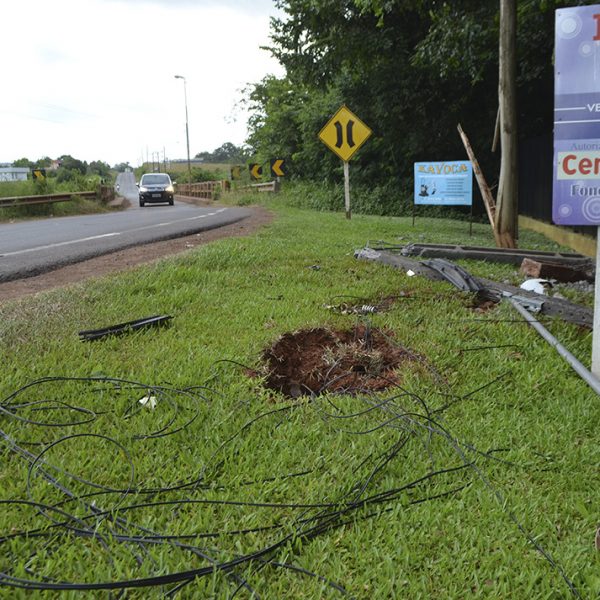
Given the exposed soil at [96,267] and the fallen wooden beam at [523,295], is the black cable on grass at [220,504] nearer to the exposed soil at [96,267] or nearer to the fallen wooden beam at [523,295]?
the fallen wooden beam at [523,295]

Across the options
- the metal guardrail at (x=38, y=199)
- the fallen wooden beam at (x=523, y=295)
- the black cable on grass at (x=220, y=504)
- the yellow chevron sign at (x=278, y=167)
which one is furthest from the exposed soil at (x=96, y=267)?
the yellow chevron sign at (x=278, y=167)

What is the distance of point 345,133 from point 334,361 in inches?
429

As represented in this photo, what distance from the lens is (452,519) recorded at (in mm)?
2049

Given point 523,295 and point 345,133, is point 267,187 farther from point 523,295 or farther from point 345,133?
point 523,295

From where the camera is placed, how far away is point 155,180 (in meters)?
28.8

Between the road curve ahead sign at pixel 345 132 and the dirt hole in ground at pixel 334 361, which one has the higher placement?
the road curve ahead sign at pixel 345 132

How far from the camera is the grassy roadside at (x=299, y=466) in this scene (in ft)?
5.92

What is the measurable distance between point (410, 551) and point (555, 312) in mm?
3105

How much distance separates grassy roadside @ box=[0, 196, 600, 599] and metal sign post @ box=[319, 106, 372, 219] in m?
10.1

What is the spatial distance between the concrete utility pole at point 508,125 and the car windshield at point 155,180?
74.2ft

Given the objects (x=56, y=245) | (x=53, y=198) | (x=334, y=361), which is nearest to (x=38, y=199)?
(x=53, y=198)

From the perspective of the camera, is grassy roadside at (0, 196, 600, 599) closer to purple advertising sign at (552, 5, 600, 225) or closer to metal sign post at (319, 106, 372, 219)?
purple advertising sign at (552, 5, 600, 225)

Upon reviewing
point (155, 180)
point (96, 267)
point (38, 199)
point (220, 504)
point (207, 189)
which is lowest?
point (220, 504)

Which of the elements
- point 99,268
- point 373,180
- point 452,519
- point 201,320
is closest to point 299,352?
point 201,320
